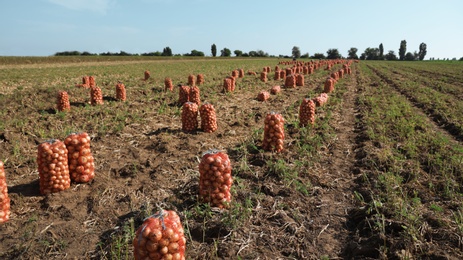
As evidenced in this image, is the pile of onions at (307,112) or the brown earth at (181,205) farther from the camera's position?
the pile of onions at (307,112)

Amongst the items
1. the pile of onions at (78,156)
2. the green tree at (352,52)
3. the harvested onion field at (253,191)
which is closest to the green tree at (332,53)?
the green tree at (352,52)

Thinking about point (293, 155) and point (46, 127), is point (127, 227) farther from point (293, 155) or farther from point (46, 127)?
point (46, 127)

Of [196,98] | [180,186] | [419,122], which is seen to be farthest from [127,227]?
[419,122]

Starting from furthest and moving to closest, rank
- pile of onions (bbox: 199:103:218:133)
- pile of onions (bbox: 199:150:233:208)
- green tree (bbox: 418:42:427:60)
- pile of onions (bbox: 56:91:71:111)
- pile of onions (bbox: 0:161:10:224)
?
green tree (bbox: 418:42:427:60), pile of onions (bbox: 56:91:71:111), pile of onions (bbox: 199:103:218:133), pile of onions (bbox: 199:150:233:208), pile of onions (bbox: 0:161:10:224)

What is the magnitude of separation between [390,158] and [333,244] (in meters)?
3.33

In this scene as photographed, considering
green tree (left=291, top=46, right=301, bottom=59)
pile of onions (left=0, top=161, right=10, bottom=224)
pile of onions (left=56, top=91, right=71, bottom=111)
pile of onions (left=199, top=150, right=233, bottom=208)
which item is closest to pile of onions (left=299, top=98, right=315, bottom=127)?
pile of onions (left=199, top=150, right=233, bottom=208)

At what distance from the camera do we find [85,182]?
5320 mm

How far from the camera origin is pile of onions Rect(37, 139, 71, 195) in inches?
188

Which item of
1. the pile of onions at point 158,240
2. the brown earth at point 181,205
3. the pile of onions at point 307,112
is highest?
the pile of onions at point 307,112

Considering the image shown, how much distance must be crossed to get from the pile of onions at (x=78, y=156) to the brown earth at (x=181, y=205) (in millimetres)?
228

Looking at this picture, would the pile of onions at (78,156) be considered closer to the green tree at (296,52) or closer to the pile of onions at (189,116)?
the pile of onions at (189,116)

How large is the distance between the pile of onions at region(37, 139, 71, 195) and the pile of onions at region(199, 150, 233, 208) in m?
2.27

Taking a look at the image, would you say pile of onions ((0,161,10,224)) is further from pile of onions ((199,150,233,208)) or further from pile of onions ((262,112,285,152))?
pile of onions ((262,112,285,152))

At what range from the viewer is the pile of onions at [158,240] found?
2.95 metres
